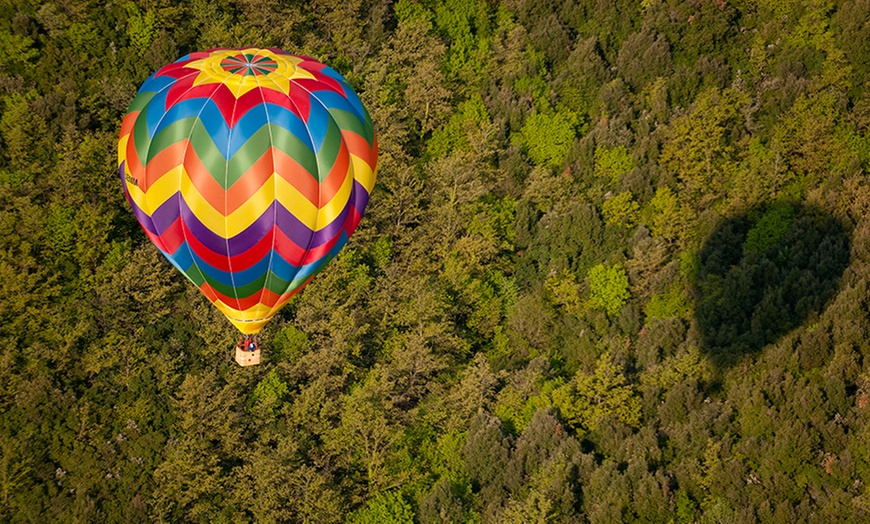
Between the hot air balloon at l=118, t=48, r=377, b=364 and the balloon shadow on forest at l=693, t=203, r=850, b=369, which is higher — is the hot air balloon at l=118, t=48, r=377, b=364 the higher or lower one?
the higher one

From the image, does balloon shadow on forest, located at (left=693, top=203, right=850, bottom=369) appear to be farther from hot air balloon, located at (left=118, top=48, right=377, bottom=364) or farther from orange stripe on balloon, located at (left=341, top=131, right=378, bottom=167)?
hot air balloon, located at (left=118, top=48, right=377, bottom=364)

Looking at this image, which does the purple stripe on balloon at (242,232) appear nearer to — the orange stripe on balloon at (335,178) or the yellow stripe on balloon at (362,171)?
the orange stripe on balloon at (335,178)

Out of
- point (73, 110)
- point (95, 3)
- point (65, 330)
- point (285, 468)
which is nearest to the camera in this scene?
point (285, 468)

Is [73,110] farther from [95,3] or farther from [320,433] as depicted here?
[320,433]

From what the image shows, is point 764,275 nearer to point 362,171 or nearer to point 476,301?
point 476,301

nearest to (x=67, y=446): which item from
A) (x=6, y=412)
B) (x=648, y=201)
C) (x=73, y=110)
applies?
(x=6, y=412)

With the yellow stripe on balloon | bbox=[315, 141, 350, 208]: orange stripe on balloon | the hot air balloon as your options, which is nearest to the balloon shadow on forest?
the yellow stripe on balloon
